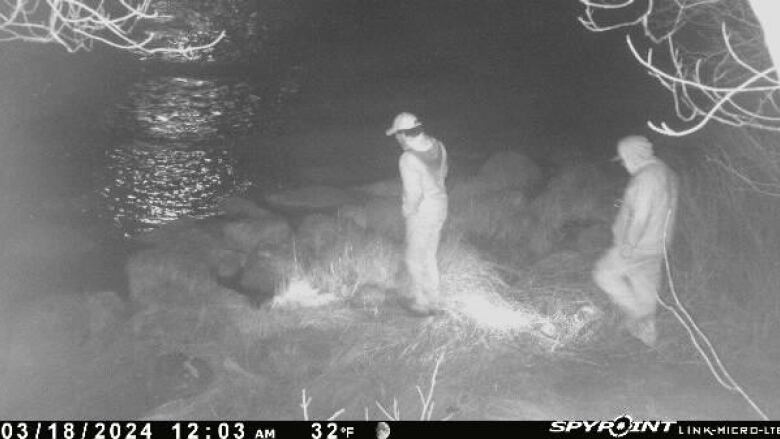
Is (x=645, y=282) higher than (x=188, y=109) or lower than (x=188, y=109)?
lower

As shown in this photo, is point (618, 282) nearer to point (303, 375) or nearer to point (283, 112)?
point (303, 375)

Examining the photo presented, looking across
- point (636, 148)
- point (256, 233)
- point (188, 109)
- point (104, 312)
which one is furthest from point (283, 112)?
point (636, 148)

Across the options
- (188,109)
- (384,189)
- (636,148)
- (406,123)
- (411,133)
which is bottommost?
(384,189)

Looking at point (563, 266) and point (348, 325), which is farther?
point (563, 266)

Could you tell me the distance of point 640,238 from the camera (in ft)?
20.0

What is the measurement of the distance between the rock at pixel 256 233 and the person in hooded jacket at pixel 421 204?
2.11 metres

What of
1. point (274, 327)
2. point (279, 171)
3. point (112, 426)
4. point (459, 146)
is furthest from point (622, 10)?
point (112, 426)

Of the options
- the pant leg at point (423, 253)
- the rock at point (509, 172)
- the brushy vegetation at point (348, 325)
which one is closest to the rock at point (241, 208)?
the brushy vegetation at point (348, 325)

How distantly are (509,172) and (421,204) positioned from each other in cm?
342

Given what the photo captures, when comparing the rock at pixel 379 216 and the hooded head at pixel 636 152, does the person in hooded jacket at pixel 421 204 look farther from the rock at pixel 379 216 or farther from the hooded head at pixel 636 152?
the hooded head at pixel 636 152

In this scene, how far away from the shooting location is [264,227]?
8266 millimetres

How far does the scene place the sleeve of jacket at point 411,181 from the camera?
247 inches

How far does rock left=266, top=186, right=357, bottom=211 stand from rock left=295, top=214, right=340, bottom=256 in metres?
0.62

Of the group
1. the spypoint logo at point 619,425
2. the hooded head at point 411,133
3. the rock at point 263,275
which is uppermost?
the hooded head at point 411,133
